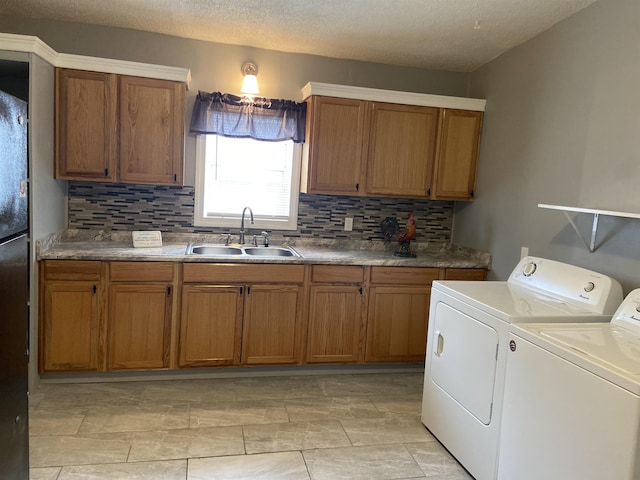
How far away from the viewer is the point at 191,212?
3541 millimetres

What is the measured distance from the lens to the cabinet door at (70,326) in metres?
2.86

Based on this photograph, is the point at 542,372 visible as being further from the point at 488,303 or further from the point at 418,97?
the point at 418,97

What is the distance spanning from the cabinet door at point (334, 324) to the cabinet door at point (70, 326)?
139 cm

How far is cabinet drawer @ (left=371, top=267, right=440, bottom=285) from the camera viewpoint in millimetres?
3295

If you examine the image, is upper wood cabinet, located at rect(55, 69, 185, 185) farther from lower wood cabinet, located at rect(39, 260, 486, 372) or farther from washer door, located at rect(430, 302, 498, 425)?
washer door, located at rect(430, 302, 498, 425)

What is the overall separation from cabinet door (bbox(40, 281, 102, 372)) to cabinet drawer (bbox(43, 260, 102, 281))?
4cm

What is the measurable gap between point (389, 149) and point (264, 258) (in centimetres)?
127

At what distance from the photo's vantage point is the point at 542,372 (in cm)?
181

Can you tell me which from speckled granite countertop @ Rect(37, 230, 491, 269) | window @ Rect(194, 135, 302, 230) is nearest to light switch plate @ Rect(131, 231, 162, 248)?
speckled granite countertop @ Rect(37, 230, 491, 269)

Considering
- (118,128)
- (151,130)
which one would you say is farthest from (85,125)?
(151,130)

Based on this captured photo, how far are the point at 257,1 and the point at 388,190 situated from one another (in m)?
1.58

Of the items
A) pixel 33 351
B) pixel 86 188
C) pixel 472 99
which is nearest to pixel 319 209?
pixel 472 99

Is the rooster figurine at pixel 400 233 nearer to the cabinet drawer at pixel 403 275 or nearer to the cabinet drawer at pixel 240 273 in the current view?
the cabinet drawer at pixel 403 275

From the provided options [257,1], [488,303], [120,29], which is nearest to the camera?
[488,303]
